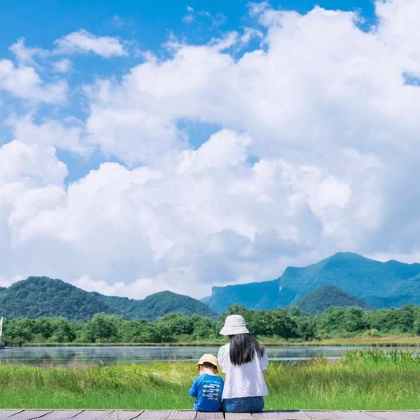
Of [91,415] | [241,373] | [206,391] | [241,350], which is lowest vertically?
[91,415]

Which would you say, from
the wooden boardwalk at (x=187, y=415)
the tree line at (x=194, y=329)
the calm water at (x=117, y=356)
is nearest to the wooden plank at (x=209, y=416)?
the wooden boardwalk at (x=187, y=415)

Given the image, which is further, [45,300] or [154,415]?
[45,300]

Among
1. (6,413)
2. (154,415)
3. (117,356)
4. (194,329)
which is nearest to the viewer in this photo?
(154,415)

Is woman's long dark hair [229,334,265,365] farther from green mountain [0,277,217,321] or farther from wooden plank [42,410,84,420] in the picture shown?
green mountain [0,277,217,321]

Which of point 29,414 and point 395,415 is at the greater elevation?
point 29,414

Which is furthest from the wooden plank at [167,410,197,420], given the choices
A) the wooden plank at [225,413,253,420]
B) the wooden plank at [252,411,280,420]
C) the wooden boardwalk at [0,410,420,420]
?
the wooden plank at [252,411,280,420]

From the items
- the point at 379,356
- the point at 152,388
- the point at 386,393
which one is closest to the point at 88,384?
A: the point at 152,388

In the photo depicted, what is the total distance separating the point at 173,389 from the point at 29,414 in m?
8.06

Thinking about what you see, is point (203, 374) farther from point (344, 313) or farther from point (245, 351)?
point (344, 313)

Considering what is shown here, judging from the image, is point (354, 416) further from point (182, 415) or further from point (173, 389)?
point (173, 389)

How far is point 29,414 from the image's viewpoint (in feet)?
22.7

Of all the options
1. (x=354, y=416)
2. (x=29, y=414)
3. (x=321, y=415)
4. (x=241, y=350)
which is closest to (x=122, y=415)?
(x=29, y=414)

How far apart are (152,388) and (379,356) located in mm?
8443

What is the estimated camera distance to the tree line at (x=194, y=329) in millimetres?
92875
